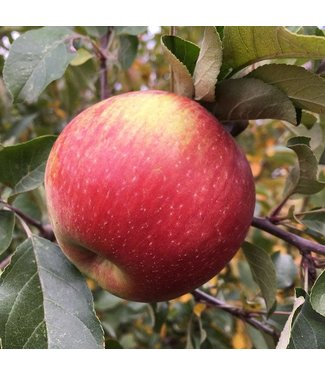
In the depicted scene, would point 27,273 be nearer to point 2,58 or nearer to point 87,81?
point 2,58

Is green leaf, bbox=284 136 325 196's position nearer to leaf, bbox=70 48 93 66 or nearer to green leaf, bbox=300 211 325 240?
green leaf, bbox=300 211 325 240

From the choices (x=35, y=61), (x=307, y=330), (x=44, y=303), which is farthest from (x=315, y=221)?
(x=35, y=61)

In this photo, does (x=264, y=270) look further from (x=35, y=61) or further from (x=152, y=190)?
(x=35, y=61)

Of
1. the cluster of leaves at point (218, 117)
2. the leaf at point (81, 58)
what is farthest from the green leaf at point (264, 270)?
the leaf at point (81, 58)

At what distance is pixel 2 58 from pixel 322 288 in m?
1.03

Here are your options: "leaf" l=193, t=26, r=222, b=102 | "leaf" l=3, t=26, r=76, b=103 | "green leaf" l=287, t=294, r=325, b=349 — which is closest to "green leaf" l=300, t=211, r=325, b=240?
"green leaf" l=287, t=294, r=325, b=349

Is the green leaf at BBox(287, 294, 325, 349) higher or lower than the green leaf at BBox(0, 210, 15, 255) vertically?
lower

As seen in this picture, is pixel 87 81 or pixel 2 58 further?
pixel 87 81

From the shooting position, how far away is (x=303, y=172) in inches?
38.4

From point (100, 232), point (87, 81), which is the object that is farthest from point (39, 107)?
point (100, 232)

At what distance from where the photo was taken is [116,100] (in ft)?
2.61

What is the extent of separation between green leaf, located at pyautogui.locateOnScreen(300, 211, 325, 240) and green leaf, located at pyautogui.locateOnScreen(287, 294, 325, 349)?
22 centimetres

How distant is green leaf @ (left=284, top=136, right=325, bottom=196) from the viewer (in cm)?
89

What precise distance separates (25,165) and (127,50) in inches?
22.1
